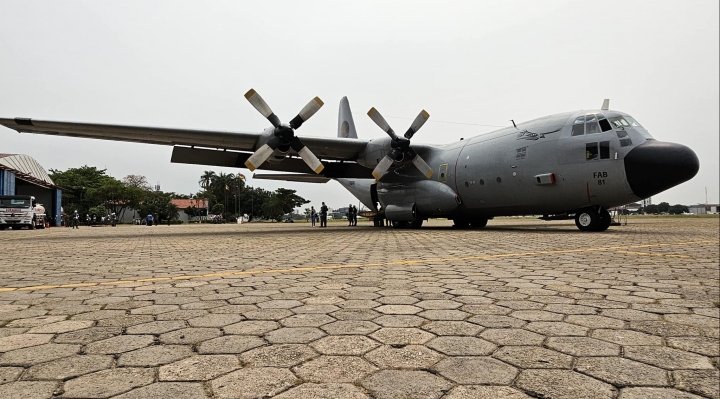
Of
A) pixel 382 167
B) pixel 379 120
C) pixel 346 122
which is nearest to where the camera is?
pixel 382 167

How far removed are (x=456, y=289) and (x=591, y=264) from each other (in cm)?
285

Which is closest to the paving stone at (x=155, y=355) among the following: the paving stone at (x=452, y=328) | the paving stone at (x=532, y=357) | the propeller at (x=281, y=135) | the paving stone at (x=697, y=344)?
the paving stone at (x=452, y=328)

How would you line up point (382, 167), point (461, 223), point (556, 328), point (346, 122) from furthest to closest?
point (346, 122), point (461, 223), point (382, 167), point (556, 328)

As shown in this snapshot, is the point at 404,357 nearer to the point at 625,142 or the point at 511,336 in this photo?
the point at 511,336

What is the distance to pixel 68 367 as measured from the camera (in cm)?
183

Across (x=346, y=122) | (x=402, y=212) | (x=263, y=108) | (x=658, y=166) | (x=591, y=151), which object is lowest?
(x=402, y=212)

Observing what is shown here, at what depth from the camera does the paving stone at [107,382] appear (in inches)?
61.8

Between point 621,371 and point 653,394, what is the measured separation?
0.23m

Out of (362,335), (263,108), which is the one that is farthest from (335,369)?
(263,108)

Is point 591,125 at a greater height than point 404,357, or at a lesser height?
greater

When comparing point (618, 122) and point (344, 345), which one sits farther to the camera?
point (618, 122)

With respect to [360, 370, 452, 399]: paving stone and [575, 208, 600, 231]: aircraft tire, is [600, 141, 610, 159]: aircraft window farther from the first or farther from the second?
[360, 370, 452, 399]: paving stone

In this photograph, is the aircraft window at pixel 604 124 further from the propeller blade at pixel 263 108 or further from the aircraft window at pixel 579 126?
the propeller blade at pixel 263 108

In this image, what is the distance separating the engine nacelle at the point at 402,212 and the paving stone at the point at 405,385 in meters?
16.4
